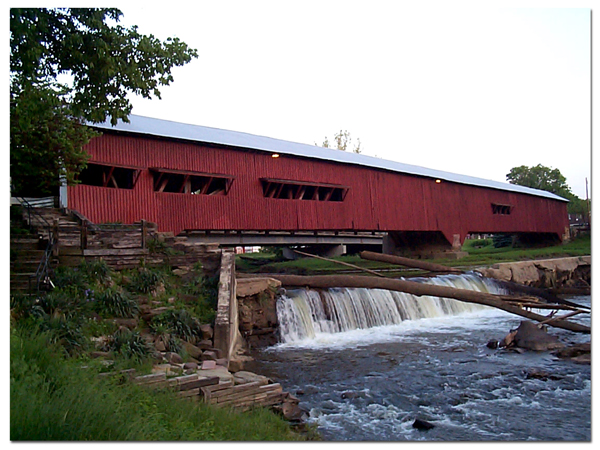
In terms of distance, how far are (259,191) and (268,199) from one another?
21.8 inches

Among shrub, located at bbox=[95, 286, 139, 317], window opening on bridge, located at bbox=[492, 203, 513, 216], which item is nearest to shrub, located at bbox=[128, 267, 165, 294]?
shrub, located at bbox=[95, 286, 139, 317]

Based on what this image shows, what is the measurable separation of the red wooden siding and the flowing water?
565 centimetres

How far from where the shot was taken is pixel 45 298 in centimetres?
870

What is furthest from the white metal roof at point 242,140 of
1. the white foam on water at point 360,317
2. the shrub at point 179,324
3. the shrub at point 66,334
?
the shrub at point 66,334

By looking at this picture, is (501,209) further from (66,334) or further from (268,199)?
(66,334)

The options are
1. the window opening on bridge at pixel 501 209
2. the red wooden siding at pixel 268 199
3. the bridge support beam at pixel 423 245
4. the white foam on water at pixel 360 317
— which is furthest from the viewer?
the window opening on bridge at pixel 501 209

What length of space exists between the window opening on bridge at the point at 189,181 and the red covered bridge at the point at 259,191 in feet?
0.12

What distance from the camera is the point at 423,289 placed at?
453 inches

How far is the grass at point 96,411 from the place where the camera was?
429 centimetres

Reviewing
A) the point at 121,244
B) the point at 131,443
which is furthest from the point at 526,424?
the point at 121,244

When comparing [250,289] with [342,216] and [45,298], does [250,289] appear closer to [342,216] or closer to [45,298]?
[45,298]

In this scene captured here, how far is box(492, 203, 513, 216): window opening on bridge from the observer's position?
31.3 m

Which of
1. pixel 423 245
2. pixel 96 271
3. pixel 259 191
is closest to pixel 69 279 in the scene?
pixel 96 271

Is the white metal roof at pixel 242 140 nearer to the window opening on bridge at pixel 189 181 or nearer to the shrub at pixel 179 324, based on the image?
the window opening on bridge at pixel 189 181
